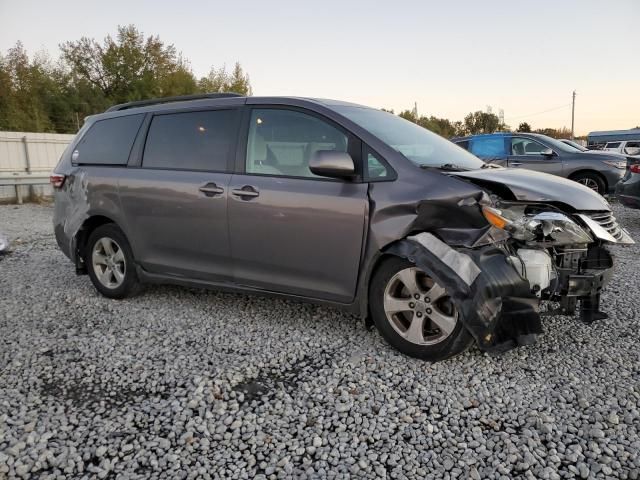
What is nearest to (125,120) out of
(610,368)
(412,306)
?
(412,306)

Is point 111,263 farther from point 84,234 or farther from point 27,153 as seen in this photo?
point 27,153

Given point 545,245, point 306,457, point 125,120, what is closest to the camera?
point 306,457

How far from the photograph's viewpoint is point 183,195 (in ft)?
13.4

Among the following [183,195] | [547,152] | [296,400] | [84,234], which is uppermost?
[547,152]

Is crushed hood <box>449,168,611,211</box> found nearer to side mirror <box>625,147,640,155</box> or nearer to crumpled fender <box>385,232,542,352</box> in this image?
crumpled fender <box>385,232,542,352</box>

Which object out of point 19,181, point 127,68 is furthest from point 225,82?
point 19,181

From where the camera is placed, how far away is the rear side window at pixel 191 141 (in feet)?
13.1

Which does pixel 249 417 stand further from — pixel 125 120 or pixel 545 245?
pixel 125 120

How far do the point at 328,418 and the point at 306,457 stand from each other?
1.12 ft

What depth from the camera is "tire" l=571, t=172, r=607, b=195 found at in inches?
412

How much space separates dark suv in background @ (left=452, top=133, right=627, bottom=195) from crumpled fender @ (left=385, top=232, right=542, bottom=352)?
7.71 meters

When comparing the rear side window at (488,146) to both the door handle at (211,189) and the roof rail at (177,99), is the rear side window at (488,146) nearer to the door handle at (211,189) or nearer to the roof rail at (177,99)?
the roof rail at (177,99)

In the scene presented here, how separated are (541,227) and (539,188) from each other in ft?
1.15

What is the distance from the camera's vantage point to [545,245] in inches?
124
